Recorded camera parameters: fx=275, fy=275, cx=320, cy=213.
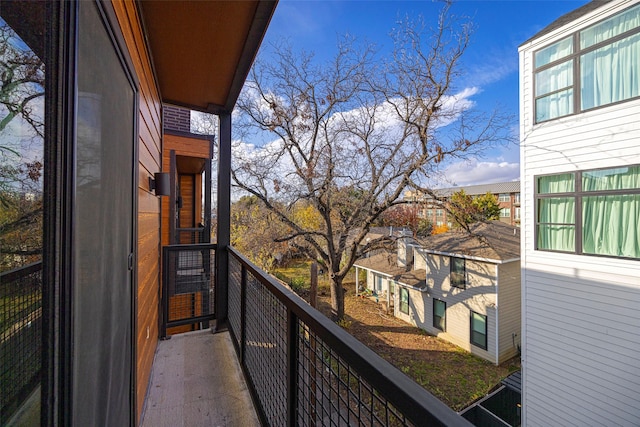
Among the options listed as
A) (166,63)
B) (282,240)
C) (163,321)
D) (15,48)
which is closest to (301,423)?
(15,48)

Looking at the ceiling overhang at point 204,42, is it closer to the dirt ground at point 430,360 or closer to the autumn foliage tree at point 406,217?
the dirt ground at point 430,360

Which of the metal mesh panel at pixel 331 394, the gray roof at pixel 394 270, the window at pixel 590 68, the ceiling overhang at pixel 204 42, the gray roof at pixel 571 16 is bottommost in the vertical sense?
the gray roof at pixel 394 270

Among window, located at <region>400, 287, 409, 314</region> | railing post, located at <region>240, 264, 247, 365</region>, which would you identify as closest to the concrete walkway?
railing post, located at <region>240, 264, 247, 365</region>

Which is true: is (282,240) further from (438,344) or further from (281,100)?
(438,344)

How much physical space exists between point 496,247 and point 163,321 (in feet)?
31.2

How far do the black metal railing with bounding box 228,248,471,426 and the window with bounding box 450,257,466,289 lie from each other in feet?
29.3

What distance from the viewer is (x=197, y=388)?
2156 millimetres

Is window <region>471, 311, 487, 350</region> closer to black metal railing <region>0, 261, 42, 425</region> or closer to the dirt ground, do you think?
the dirt ground

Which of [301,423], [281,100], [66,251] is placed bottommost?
[301,423]

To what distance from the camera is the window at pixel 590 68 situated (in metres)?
4.35

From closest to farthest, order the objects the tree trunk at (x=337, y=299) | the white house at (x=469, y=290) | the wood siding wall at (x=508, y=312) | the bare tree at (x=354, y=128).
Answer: the bare tree at (x=354, y=128)
the wood siding wall at (x=508, y=312)
the white house at (x=469, y=290)
the tree trunk at (x=337, y=299)

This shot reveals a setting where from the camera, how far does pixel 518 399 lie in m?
6.74

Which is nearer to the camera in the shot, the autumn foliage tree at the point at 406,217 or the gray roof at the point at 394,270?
the autumn foliage tree at the point at 406,217

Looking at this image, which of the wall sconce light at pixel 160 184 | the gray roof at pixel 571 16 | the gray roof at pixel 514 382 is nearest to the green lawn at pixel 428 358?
the gray roof at pixel 514 382
